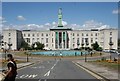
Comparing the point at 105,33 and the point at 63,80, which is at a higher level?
the point at 105,33

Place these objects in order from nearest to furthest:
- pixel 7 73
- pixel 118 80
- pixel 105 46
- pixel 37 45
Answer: pixel 7 73 → pixel 118 80 → pixel 37 45 → pixel 105 46

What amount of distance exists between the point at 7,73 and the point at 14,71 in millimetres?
372

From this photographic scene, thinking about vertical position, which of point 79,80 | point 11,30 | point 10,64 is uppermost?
point 11,30

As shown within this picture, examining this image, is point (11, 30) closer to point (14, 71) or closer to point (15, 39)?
point (15, 39)

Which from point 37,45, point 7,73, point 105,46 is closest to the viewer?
point 7,73

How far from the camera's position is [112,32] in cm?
19312

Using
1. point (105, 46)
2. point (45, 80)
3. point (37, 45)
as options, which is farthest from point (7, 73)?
point (105, 46)

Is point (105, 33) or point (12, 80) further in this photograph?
point (105, 33)

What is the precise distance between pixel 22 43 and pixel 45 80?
177200 millimetres

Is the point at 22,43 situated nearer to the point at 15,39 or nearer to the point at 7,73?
the point at 15,39

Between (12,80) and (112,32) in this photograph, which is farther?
(112,32)

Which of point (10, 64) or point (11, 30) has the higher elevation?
point (11, 30)

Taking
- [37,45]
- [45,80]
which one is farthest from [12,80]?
[37,45]

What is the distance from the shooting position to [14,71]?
13.0 m
